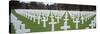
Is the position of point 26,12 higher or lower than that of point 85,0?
lower

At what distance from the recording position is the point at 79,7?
3.79 ft

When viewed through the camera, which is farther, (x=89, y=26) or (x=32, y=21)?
(x=89, y=26)

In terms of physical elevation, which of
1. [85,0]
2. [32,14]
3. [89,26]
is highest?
[85,0]

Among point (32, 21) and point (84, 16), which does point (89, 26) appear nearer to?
point (84, 16)

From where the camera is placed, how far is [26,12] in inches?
40.0

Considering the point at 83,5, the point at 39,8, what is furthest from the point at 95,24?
the point at 39,8

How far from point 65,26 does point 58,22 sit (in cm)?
7
